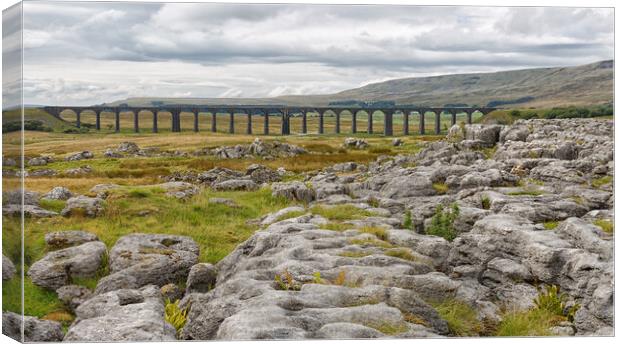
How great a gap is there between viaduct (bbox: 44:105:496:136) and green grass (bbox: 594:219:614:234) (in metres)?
4.46

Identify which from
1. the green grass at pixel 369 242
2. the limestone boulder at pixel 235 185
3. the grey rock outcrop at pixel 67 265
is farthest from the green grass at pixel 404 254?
the grey rock outcrop at pixel 67 265

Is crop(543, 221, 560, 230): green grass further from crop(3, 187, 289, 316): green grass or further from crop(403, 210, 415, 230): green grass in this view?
crop(3, 187, 289, 316): green grass

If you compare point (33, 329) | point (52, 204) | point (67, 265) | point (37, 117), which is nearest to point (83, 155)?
point (52, 204)

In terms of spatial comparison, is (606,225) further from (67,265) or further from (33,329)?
(33,329)

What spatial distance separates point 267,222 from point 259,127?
2.60 metres

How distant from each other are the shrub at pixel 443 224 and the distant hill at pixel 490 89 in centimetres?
313

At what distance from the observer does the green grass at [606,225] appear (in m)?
21.1

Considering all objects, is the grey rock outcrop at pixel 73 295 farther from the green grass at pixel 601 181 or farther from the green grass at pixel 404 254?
the green grass at pixel 601 181

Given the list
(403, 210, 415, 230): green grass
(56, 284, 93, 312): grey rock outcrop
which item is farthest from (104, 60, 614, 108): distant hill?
(56, 284, 93, 312): grey rock outcrop

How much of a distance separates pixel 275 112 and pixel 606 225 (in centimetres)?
934

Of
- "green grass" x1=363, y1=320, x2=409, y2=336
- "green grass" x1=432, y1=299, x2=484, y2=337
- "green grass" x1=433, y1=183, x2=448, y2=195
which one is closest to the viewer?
"green grass" x1=363, y1=320, x2=409, y2=336

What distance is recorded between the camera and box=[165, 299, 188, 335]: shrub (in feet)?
58.4

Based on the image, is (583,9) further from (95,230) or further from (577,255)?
(95,230)

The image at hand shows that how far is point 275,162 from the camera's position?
74.6 feet
